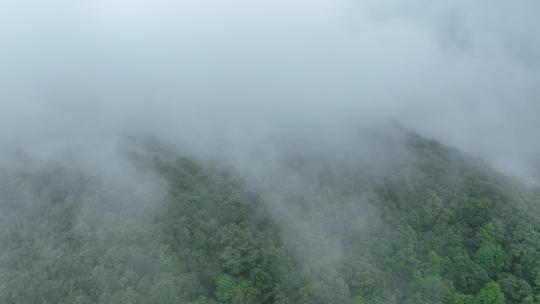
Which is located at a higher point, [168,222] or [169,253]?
[168,222]

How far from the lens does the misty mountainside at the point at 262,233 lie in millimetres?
76250

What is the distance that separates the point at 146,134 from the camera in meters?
128

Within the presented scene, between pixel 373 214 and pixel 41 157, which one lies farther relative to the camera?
pixel 41 157

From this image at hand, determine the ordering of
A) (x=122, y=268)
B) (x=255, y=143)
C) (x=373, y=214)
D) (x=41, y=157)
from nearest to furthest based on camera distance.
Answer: (x=122, y=268)
(x=373, y=214)
(x=41, y=157)
(x=255, y=143)

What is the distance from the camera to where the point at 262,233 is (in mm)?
87500

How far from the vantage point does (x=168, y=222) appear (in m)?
84.9

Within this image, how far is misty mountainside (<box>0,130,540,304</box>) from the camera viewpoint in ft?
250

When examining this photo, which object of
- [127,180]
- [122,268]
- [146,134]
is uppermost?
[146,134]

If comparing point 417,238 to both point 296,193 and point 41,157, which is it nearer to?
point 296,193

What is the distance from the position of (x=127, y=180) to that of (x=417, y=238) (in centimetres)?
4922

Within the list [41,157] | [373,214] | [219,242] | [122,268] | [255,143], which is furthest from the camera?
[255,143]

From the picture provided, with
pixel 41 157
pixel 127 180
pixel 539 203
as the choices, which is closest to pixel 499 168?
pixel 539 203

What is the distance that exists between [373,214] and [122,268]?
40.1 metres

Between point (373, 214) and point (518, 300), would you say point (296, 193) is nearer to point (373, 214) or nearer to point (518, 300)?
point (373, 214)
